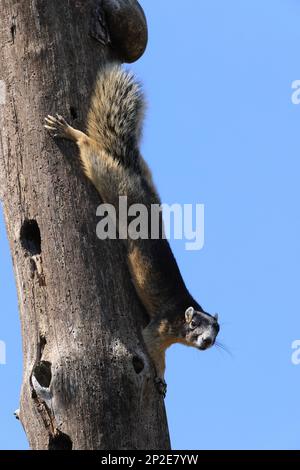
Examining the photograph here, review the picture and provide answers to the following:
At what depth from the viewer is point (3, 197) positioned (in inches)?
316

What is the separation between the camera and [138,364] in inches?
296

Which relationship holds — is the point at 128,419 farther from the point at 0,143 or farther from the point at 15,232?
the point at 0,143

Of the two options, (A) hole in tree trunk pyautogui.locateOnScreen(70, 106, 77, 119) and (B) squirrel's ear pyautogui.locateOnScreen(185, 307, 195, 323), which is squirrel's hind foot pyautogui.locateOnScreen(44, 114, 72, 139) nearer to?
(A) hole in tree trunk pyautogui.locateOnScreen(70, 106, 77, 119)

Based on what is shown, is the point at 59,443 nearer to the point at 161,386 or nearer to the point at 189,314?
the point at 161,386

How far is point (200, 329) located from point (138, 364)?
880mm

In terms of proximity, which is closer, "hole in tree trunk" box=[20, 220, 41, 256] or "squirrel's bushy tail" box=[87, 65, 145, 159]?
"hole in tree trunk" box=[20, 220, 41, 256]

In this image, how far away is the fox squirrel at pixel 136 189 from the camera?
7.91 m

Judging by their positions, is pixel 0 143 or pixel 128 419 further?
pixel 0 143

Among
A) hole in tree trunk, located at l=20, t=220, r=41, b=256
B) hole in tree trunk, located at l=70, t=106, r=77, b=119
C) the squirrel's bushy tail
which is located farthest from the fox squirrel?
hole in tree trunk, located at l=20, t=220, r=41, b=256

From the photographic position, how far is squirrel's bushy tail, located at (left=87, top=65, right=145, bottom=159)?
27.0ft

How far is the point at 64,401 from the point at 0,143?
1.88 m
